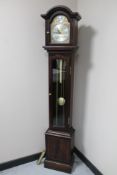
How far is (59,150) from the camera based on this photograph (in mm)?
1930

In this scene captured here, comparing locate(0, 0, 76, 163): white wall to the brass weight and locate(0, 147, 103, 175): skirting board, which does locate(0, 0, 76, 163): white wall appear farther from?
the brass weight

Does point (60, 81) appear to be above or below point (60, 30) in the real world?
below

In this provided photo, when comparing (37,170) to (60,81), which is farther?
(37,170)

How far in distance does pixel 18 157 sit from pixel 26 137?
10.3 inches

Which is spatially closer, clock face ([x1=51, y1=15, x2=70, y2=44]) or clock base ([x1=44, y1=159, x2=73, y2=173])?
clock face ([x1=51, y1=15, x2=70, y2=44])

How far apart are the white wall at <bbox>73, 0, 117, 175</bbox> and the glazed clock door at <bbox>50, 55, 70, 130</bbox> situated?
0.88 feet

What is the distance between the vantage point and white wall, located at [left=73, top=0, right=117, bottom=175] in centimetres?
155

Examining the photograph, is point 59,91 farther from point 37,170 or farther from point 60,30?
point 37,170

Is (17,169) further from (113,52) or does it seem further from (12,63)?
(113,52)

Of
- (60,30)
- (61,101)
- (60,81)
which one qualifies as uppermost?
(60,30)

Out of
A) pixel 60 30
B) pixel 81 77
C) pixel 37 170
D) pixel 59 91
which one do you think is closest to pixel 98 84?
pixel 81 77


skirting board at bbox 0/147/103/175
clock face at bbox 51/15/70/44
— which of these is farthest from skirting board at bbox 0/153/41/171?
clock face at bbox 51/15/70/44

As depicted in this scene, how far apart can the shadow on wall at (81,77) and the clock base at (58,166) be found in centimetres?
30

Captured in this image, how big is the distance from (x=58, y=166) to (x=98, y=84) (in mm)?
1056
